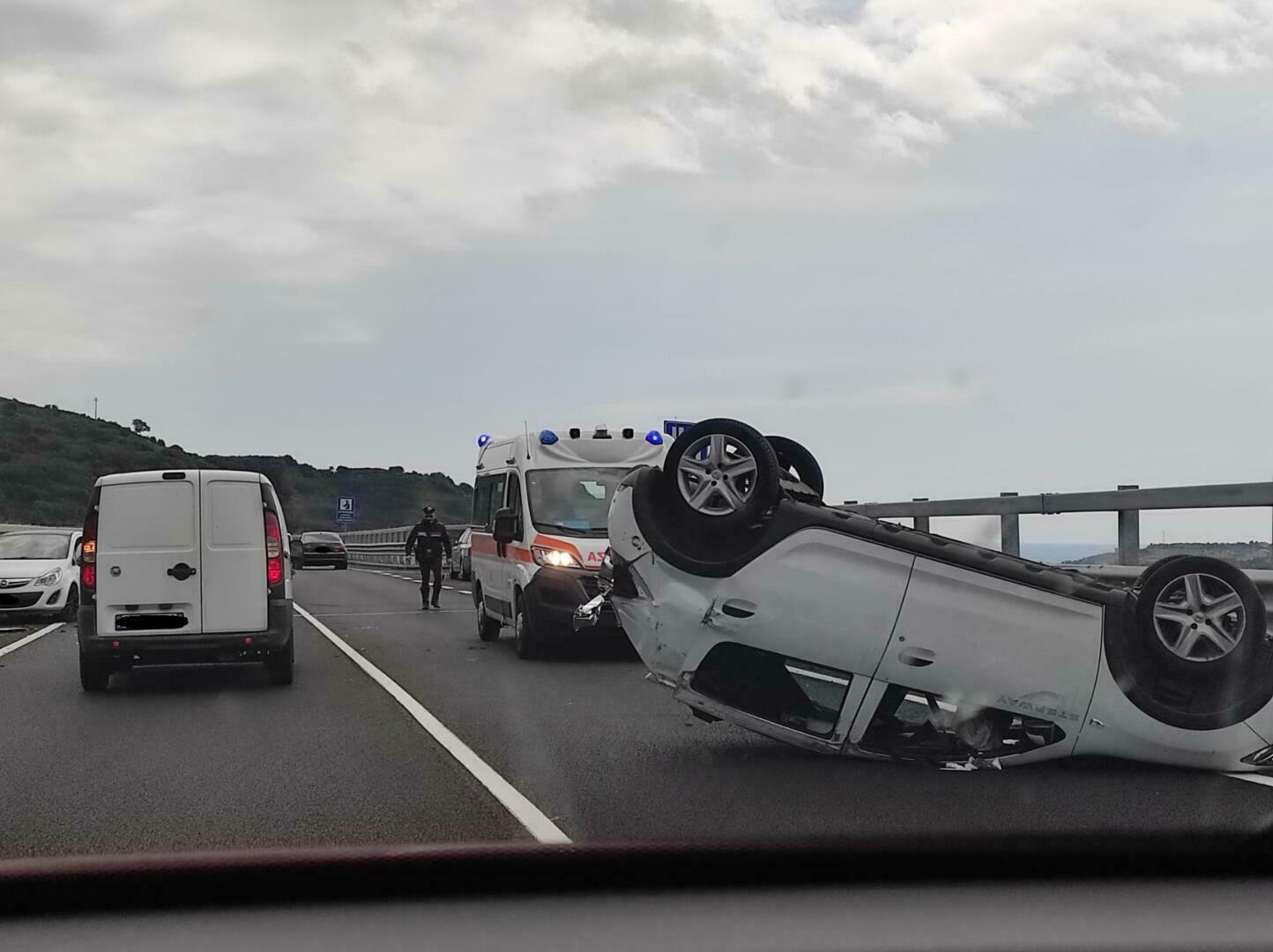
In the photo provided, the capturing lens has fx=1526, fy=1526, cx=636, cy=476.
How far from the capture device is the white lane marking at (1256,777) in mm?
7879

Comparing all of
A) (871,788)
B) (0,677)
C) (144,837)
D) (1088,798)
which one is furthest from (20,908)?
(0,677)

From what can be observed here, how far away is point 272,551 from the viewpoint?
1311 centimetres

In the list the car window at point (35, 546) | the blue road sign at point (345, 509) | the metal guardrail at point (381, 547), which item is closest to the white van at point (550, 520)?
the car window at point (35, 546)

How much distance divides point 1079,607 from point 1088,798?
96 centimetres

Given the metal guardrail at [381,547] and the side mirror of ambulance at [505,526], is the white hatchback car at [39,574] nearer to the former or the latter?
the side mirror of ambulance at [505,526]

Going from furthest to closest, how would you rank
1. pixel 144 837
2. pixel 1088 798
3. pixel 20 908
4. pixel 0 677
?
pixel 0 677 < pixel 1088 798 < pixel 144 837 < pixel 20 908

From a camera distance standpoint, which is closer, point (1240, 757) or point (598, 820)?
point (598, 820)

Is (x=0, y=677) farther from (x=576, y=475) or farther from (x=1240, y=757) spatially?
(x=1240, y=757)

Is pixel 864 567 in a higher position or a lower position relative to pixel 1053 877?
higher

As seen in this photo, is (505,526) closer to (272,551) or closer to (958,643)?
(272,551)

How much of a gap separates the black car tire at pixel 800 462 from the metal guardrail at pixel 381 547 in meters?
40.6

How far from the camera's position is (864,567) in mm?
7766

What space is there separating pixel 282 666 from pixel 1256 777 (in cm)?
814

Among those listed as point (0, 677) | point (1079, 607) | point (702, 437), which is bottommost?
point (0, 677)
